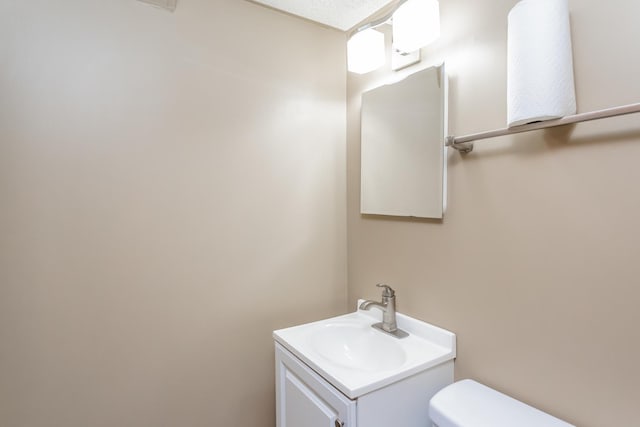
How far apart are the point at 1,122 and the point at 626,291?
6.05 ft

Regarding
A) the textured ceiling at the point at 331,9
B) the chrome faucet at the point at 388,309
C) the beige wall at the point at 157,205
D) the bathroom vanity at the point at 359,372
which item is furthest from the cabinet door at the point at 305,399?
the textured ceiling at the point at 331,9

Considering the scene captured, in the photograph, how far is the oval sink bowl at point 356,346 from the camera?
49.1 inches

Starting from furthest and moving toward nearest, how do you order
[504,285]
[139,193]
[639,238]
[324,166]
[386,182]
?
[324,166] < [386,182] < [139,193] < [504,285] < [639,238]

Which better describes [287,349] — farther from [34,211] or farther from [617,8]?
[617,8]

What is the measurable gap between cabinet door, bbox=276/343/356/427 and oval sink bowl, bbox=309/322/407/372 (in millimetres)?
122

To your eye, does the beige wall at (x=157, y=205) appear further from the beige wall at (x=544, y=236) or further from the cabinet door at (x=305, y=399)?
the beige wall at (x=544, y=236)

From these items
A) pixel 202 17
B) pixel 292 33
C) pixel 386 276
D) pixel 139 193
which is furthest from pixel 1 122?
pixel 386 276

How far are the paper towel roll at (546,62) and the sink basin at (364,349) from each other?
792 mm

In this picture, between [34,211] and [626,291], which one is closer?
[626,291]

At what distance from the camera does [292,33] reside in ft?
4.98

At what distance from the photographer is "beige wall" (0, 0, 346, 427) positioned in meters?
1.06

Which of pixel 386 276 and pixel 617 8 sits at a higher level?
pixel 617 8

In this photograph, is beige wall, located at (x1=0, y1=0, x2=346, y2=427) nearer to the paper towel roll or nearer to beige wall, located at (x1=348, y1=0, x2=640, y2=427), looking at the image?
beige wall, located at (x1=348, y1=0, x2=640, y2=427)

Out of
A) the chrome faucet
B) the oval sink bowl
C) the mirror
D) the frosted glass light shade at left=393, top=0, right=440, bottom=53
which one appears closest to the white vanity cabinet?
the oval sink bowl
